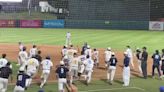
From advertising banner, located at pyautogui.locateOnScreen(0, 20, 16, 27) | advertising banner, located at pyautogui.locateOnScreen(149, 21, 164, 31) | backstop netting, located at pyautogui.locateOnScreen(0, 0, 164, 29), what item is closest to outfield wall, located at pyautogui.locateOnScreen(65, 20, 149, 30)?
backstop netting, located at pyautogui.locateOnScreen(0, 0, 164, 29)

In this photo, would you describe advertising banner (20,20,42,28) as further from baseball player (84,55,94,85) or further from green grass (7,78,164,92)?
baseball player (84,55,94,85)

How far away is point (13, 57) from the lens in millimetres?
33688

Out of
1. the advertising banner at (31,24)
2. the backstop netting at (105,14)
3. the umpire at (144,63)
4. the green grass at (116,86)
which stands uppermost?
the backstop netting at (105,14)

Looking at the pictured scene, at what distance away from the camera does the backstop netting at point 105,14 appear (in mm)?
68938

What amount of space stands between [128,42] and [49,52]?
13192 millimetres

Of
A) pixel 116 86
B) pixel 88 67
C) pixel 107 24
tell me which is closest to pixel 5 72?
pixel 88 67

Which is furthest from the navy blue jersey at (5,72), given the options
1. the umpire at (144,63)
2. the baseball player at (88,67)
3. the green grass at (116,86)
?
the umpire at (144,63)

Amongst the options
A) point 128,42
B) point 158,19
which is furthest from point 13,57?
point 158,19

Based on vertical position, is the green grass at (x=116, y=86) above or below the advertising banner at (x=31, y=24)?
below

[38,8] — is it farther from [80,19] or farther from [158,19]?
[158,19]

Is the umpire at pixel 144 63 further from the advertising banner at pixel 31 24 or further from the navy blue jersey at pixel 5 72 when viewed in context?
the advertising banner at pixel 31 24

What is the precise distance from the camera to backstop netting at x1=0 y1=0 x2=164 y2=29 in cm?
6894

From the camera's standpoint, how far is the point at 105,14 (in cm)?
7219

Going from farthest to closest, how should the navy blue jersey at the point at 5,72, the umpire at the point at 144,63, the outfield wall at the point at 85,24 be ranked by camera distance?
the outfield wall at the point at 85,24, the umpire at the point at 144,63, the navy blue jersey at the point at 5,72
